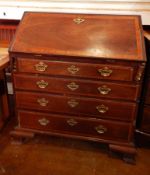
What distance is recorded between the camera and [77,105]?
1750mm

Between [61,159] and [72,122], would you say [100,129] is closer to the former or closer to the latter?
[72,122]

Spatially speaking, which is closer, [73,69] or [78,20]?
[73,69]

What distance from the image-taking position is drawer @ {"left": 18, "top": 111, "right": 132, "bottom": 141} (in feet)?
5.82

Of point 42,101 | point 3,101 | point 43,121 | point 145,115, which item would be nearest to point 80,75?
point 42,101

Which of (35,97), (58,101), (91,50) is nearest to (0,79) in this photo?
(35,97)

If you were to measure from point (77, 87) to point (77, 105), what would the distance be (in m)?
0.16

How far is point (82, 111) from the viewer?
1.77 metres

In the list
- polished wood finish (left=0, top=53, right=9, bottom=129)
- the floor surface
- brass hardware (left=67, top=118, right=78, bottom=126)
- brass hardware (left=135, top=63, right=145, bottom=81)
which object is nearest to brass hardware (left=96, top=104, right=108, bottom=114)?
brass hardware (left=67, top=118, right=78, bottom=126)

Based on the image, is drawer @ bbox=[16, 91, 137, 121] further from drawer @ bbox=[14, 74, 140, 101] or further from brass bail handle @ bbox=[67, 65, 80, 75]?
brass bail handle @ bbox=[67, 65, 80, 75]

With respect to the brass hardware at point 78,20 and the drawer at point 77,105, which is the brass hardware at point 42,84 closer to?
the drawer at point 77,105

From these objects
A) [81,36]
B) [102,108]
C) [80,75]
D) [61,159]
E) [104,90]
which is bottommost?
[61,159]

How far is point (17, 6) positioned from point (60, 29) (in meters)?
0.76

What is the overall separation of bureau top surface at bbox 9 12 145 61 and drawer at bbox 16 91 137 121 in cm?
37

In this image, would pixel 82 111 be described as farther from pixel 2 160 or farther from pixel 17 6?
pixel 17 6
